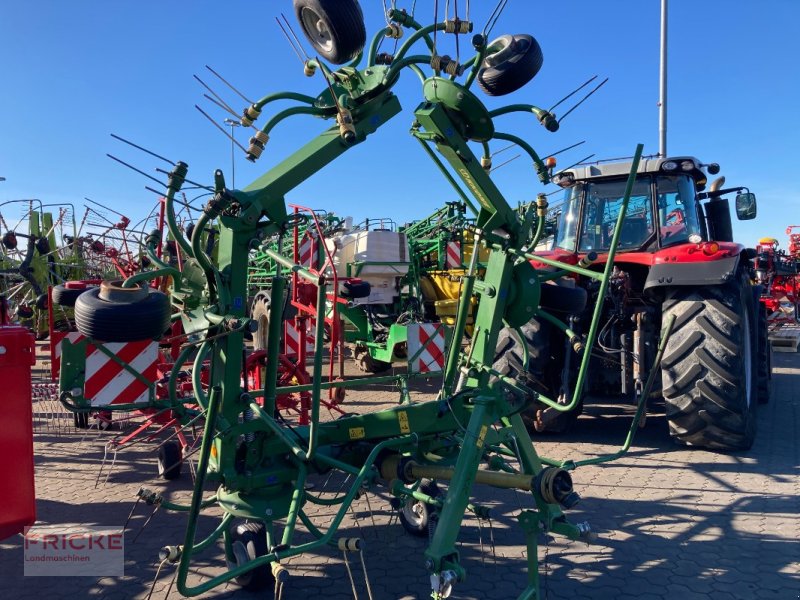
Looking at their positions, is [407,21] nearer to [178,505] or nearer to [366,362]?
[178,505]

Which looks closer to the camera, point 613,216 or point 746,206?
point 613,216

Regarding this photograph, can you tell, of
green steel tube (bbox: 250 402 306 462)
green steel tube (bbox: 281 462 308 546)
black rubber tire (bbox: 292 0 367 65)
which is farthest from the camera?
green steel tube (bbox: 250 402 306 462)

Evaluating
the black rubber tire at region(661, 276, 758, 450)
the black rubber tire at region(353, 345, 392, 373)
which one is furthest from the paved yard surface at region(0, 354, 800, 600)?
the black rubber tire at region(353, 345, 392, 373)

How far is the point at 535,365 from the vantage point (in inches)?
205

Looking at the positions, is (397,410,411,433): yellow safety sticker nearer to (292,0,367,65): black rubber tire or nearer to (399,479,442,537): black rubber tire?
(399,479,442,537): black rubber tire

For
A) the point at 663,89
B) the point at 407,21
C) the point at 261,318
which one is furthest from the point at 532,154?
the point at 663,89

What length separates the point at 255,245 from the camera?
278 cm

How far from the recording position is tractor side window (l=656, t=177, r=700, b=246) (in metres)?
5.69

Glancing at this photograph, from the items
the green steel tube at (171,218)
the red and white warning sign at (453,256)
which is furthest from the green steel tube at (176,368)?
the red and white warning sign at (453,256)

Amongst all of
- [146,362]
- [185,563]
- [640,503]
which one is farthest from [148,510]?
[640,503]

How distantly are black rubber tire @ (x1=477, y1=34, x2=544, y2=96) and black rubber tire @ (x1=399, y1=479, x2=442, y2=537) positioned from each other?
222cm

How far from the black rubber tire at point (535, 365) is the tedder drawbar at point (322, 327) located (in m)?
1.91

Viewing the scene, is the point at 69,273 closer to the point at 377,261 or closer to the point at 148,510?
the point at 377,261

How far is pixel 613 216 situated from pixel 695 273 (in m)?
1.31
